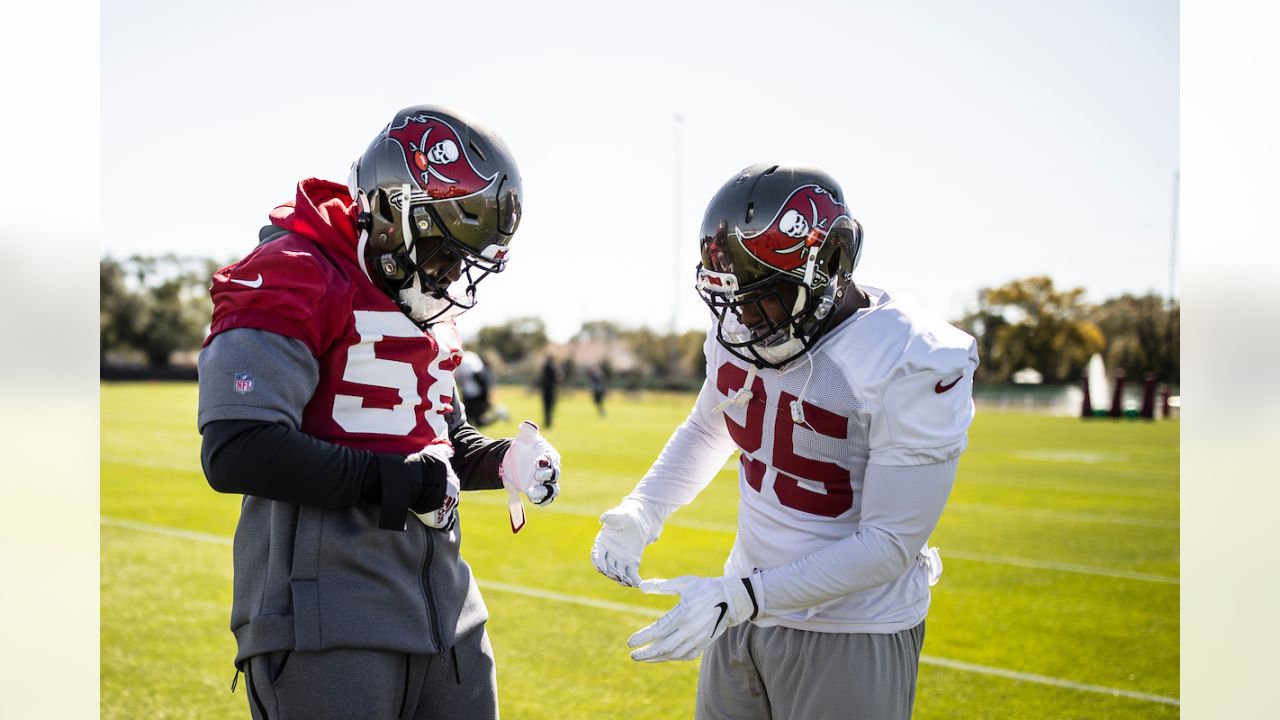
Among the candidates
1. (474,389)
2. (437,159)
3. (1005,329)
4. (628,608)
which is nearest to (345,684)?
(437,159)

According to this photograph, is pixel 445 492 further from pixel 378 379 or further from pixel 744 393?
pixel 744 393

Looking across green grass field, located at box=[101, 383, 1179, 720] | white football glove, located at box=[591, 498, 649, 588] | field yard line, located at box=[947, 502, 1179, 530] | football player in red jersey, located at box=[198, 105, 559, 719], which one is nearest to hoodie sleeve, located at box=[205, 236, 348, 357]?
football player in red jersey, located at box=[198, 105, 559, 719]

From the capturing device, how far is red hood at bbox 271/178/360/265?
2059 millimetres

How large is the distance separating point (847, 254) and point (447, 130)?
0.93 meters

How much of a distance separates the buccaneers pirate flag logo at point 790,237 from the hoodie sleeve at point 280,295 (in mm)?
880

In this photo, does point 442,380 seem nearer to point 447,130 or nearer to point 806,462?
point 447,130

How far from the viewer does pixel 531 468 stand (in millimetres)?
2271

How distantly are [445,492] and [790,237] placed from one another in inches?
35.9

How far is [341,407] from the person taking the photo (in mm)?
2004

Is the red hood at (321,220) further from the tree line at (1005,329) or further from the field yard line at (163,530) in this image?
the tree line at (1005,329)

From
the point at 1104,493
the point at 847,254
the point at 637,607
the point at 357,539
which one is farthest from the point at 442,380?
the point at 1104,493

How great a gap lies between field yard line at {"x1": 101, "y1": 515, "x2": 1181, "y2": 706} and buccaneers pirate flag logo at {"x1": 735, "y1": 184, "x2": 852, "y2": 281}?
128 inches

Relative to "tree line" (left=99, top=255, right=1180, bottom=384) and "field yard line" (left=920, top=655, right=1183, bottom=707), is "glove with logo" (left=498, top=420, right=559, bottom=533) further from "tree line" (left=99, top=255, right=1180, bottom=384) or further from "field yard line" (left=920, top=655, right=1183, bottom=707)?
"tree line" (left=99, top=255, right=1180, bottom=384)

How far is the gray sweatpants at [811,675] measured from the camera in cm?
217
